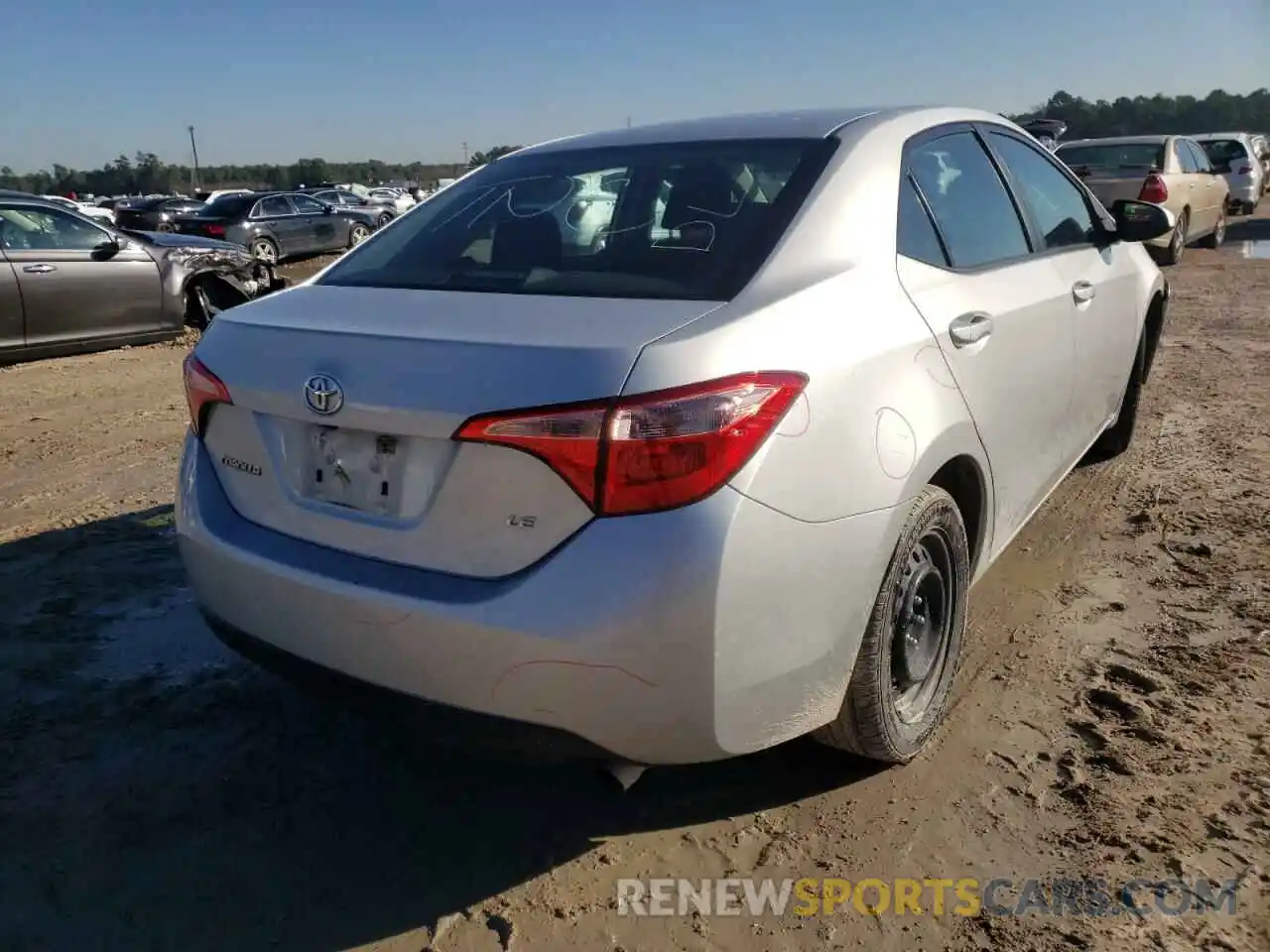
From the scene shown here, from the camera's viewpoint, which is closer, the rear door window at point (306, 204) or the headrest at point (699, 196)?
the headrest at point (699, 196)

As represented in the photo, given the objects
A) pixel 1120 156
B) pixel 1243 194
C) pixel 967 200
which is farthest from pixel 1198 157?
pixel 967 200

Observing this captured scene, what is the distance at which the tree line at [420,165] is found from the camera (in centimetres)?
6550

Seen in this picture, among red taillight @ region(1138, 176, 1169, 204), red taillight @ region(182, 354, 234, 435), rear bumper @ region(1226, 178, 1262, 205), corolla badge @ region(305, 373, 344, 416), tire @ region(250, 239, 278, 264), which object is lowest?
tire @ region(250, 239, 278, 264)

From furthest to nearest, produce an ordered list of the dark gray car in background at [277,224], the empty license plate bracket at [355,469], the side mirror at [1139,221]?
1. the dark gray car in background at [277,224]
2. the side mirror at [1139,221]
3. the empty license plate bracket at [355,469]

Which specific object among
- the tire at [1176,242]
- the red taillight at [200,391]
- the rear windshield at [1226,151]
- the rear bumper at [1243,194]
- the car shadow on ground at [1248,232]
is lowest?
the car shadow on ground at [1248,232]

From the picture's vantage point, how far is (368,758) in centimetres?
279

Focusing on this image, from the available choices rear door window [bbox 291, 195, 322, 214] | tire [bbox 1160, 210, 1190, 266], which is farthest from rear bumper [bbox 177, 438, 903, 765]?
rear door window [bbox 291, 195, 322, 214]

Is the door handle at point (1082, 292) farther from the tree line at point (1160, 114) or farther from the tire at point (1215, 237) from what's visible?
the tree line at point (1160, 114)

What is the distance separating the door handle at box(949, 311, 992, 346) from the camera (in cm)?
263

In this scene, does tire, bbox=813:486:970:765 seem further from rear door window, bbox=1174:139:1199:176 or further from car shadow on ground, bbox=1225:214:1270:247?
car shadow on ground, bbox=1225:214:1270:247

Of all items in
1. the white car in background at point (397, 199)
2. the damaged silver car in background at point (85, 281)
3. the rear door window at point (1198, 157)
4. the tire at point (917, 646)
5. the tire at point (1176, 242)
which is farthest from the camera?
the white car in background at point (397, 199)

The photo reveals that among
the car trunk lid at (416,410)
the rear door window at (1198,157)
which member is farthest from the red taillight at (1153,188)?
the car trunk lid at (416,410)

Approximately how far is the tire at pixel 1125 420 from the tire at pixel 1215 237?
Result: 12.2 metres

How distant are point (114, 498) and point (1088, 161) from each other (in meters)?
11.7
